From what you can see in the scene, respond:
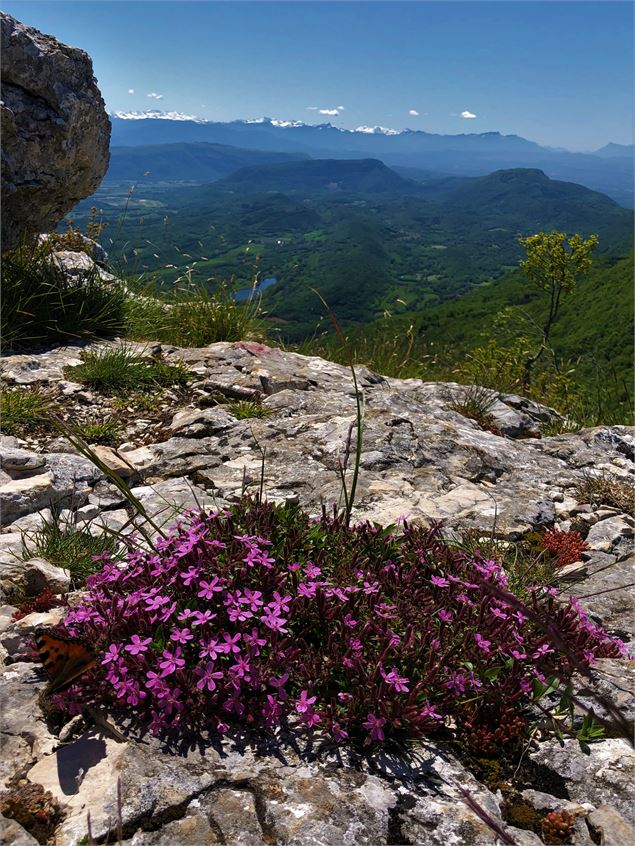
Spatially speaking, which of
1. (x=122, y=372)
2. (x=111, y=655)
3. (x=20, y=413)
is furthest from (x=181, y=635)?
(x=122, y=372)

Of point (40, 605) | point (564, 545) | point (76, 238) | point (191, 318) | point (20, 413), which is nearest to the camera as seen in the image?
point (40, 605)

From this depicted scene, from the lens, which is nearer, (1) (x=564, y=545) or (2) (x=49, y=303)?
(1) (x=564, y=545)

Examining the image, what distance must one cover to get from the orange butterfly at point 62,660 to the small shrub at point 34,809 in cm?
38

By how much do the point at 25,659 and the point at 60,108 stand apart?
9.13m

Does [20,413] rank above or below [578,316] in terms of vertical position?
above

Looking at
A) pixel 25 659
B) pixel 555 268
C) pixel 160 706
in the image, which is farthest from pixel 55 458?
pixel 555 268

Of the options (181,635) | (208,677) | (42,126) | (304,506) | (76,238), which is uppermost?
(42,126)

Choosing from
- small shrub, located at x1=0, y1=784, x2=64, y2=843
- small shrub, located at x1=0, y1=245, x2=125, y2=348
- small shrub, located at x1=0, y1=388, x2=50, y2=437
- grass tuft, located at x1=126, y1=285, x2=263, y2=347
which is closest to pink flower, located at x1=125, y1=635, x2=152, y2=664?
small shrub, located at x1=0, y1=784, x2=64, y2=843

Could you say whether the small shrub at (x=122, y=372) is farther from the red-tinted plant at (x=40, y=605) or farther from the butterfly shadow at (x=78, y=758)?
the butterfly shadow at (x=78, y=758)

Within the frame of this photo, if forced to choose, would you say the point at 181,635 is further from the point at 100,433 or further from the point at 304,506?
the point at 100,433

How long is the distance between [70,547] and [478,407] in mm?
5953

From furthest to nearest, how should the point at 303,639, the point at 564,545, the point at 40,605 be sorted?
1. the point at 564,545
2. the point at 40,605
3. the point at 303,639

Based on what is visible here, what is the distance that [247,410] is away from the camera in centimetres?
734

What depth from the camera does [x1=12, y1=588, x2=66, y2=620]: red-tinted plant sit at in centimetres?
346
